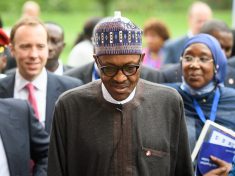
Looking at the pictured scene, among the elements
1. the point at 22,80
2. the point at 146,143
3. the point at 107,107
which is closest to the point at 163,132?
the point at 146,143

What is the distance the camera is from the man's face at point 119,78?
3.35 m

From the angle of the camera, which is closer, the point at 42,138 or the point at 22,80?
the point at 42,138

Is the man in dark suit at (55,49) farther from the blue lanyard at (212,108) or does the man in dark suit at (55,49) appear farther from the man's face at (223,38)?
the blue lanyard at (212,108)

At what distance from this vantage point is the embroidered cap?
336 cm

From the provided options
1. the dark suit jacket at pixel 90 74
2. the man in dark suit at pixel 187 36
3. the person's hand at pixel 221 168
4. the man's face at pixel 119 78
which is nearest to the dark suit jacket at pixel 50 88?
the dark suit jacket at pixel 90 74

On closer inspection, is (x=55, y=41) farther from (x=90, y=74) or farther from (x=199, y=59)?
(x=199, y=59)

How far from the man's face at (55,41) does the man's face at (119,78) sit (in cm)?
363

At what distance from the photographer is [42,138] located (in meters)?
4.36

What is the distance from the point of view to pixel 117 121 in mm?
3504

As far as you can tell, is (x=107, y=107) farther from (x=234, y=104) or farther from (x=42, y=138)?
(x=234, y=104)

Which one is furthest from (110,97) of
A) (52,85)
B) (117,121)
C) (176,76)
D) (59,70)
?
(59,70)

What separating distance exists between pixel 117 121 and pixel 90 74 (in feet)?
8.89

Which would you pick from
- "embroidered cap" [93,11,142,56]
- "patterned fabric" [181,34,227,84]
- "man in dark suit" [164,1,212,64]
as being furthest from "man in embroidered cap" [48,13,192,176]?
"man in dark suit" [164,1,212,64]

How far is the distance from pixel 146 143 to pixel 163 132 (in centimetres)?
13
